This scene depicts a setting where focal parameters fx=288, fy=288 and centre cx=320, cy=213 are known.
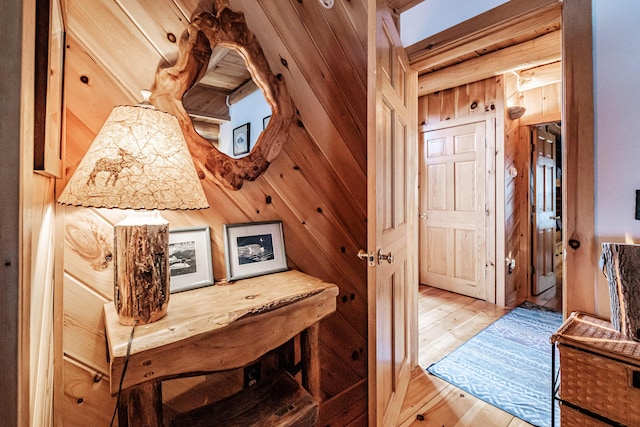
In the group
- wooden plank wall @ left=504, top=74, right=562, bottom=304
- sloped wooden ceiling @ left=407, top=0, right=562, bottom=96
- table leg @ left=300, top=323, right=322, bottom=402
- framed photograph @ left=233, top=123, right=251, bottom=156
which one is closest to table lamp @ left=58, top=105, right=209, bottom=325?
framed photograph @ left=233, top=123, right=251, bottom=156

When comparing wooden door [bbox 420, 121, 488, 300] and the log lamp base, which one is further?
wooden door [bbox 420, 121, 488, 300]

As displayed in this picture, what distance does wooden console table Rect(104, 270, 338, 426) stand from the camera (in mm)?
690

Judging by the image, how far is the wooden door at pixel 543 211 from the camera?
3.51 meters

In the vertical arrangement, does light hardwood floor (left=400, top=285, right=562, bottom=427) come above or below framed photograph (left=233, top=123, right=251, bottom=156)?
below

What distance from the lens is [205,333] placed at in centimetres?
76

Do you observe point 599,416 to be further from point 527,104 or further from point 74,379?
point 527,104

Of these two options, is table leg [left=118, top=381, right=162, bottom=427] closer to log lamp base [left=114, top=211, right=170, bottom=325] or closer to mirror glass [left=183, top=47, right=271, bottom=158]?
log lamp base [left=114, top=211, right=170, bottom=325]

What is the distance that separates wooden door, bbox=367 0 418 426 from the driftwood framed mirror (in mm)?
448

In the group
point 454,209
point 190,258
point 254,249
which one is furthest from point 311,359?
point 454,209

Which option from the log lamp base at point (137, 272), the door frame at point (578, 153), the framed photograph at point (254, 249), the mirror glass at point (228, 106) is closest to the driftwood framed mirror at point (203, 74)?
the mirror glass at point (228, 106)

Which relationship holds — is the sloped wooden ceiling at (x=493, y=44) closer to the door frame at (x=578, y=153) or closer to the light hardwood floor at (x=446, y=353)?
the door frame at (x=578, y=153)

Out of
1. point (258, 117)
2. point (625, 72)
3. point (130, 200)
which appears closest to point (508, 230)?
point (625, 72)

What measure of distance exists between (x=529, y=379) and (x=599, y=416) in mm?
1058

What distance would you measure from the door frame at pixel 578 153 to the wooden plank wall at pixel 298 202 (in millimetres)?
969
